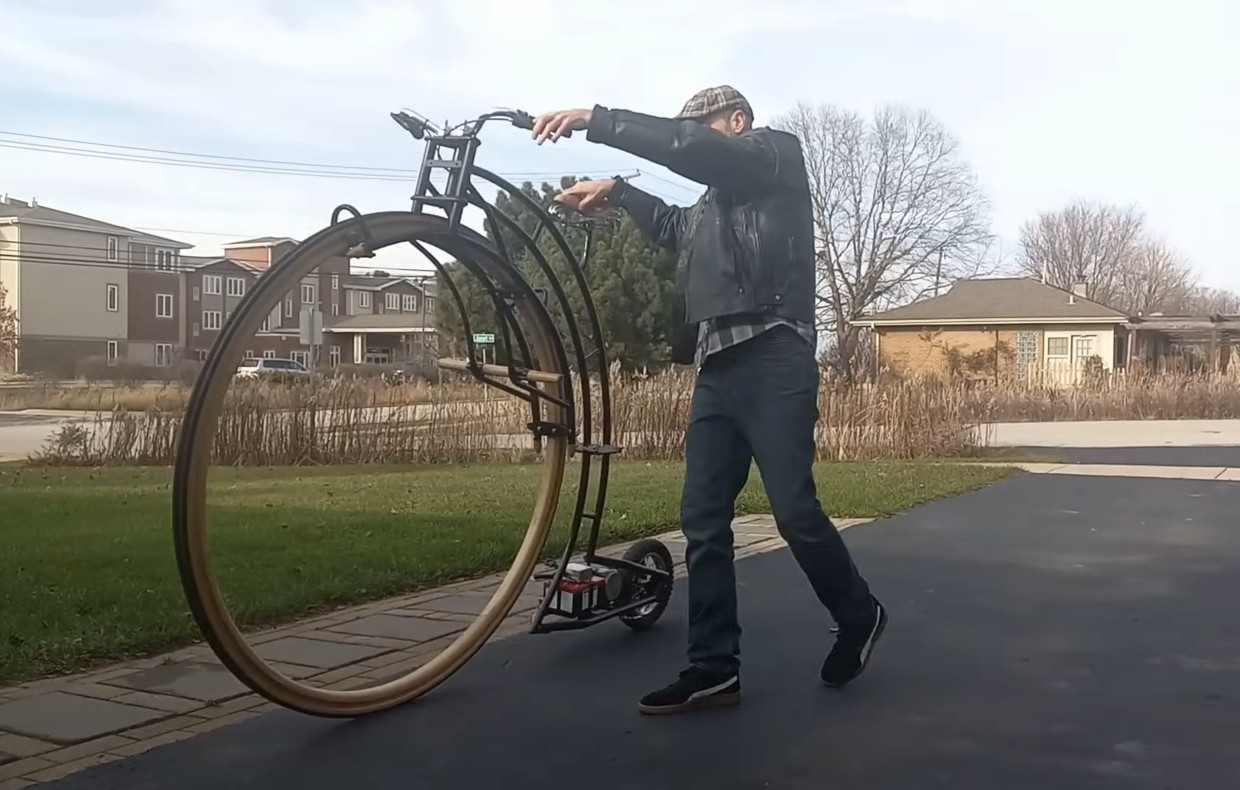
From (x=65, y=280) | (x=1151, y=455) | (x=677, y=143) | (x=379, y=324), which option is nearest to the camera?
(x=677, y=143)

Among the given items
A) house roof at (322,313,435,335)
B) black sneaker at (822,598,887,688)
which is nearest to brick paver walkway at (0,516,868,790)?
black sneaker at (822,598,887,688)

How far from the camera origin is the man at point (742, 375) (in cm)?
423

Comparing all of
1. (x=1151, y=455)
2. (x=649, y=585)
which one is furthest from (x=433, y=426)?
(x=649, y=585)

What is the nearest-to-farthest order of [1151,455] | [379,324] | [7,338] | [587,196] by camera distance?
[587,196], [1151,455], [7,338], [379,324]

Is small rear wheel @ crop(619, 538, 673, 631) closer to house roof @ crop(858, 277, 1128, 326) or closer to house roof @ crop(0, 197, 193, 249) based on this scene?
house roof @ crop(858, 277, 1128, 326)

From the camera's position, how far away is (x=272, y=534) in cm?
857

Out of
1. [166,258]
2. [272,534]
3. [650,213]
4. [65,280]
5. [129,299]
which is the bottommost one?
[272,534]

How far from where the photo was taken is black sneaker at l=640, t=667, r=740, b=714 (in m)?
4.24

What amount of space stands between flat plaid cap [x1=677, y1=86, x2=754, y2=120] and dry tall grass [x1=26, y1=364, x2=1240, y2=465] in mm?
12779

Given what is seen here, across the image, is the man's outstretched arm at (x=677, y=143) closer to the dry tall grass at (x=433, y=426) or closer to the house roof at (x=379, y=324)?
the dry tall grass at (x=433, y=426)

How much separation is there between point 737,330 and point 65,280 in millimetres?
61531

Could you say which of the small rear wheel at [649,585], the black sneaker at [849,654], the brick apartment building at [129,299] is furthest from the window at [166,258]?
the black sneaker at [849,654]

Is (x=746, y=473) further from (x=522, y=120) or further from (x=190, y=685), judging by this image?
(x=190, y=685)

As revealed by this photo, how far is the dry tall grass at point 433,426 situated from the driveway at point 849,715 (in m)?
10.6
